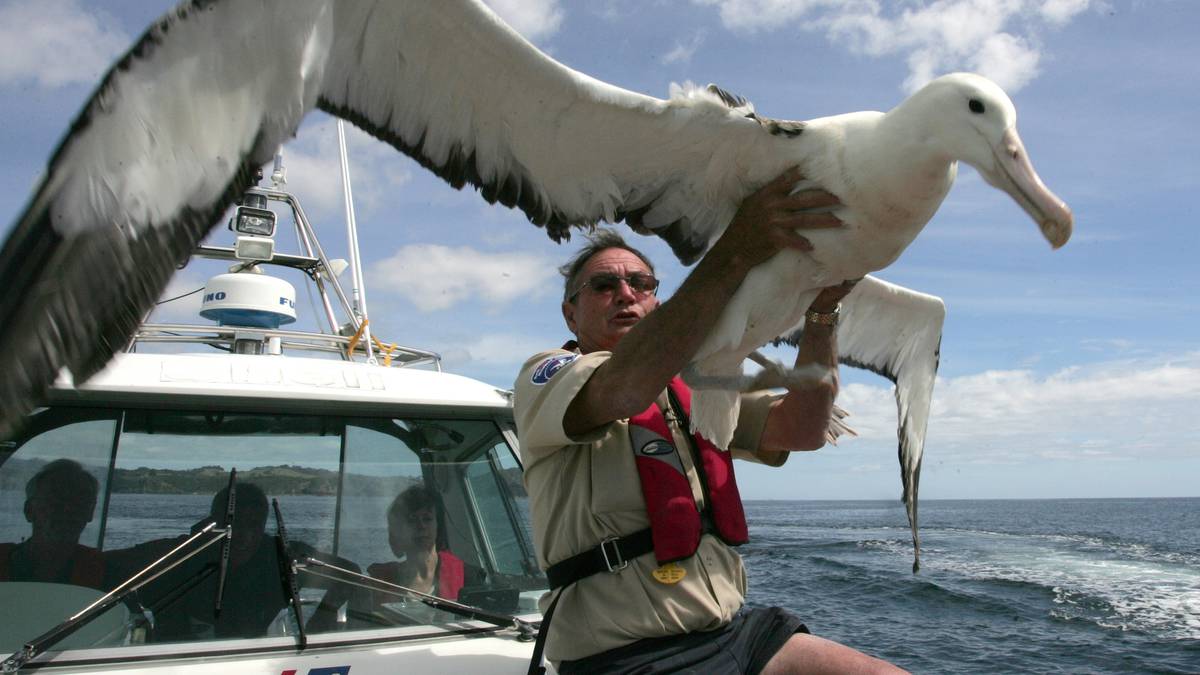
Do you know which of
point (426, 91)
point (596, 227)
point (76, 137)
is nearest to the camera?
point (76, 137)

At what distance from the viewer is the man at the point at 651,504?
2.55 metres

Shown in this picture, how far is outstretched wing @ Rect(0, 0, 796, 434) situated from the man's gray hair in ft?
0.41

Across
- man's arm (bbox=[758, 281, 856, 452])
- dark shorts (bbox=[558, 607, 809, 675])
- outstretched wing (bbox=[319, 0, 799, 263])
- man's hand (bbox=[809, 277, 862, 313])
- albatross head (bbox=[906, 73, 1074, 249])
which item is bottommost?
dark shorts (bbox=[558, 607, 809, 675])

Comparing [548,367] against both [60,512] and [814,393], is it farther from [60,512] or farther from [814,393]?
[60,512]

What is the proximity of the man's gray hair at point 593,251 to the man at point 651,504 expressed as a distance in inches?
19.8

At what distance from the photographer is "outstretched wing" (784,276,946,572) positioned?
4.49 metres

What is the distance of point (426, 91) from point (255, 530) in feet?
5.39

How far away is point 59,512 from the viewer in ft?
9.50

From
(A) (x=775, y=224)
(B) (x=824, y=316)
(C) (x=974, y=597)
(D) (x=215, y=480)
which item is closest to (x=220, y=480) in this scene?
(D) (x=215, y=480)


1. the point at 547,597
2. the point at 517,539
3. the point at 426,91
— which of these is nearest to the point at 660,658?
the point at 547,597

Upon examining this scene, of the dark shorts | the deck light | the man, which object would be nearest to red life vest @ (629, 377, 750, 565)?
the man

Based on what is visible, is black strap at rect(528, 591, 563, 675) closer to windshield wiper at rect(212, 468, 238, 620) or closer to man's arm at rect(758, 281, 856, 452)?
windshield wiper at rect(212, 468, 238, 620)

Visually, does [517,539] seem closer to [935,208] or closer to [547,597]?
[547,597]

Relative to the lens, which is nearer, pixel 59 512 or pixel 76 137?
pixel 76 137
